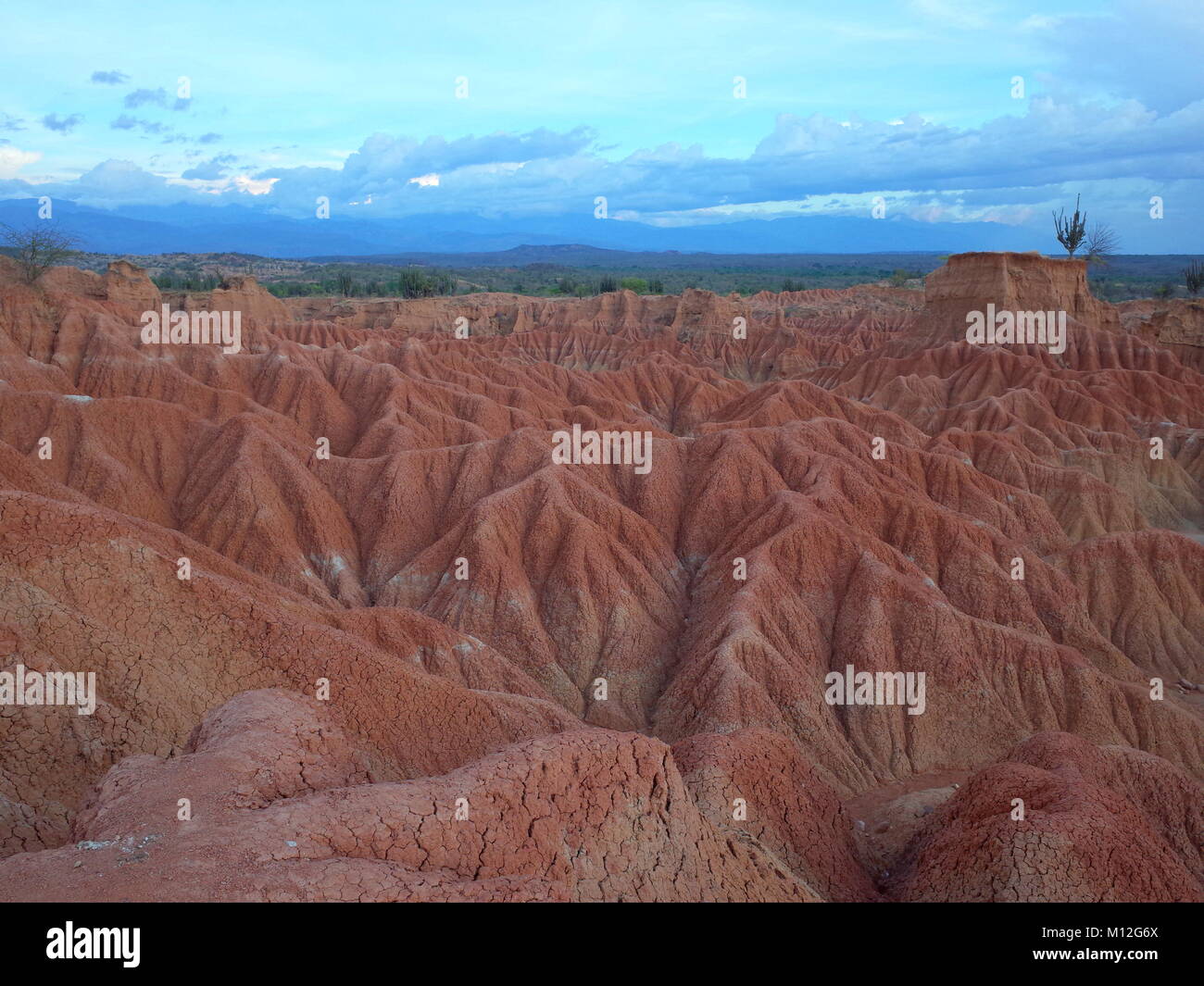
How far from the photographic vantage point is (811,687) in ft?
101

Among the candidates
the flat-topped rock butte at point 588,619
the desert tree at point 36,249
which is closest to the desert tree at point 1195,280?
the flat-topped rock butte at point 588,619

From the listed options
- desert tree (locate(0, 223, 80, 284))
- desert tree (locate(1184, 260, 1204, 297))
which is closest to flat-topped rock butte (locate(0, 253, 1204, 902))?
desert tree (locate(0, 223, 80, 284))

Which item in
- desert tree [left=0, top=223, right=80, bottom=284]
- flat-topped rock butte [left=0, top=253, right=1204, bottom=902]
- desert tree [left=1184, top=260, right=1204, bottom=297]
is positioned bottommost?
flat-topped rock butte [left=0, top=253, right=1204, bottom=902]

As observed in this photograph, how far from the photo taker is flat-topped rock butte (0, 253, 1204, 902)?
12.2 metres

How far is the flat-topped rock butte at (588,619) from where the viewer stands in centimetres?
1217

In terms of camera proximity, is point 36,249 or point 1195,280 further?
point 1195,280

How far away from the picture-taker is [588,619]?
33938 mm

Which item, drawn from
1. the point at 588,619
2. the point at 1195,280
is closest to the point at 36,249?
the point at 588,619

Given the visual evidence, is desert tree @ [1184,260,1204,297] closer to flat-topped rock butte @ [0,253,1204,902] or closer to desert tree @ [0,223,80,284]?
flat-topped rock butte @ [0,253,1204,902]

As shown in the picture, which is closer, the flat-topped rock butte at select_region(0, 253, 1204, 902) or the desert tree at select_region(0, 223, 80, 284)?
the flat-topped rock butte at select_region(0, 253, 1204, 902)

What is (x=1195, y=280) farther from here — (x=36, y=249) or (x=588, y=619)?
(x=36, y=249)

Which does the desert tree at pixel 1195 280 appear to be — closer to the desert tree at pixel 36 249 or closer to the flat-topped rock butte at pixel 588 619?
the flat-topped rock butte at pixel 588 619

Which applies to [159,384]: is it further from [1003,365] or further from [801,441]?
[1003,365]

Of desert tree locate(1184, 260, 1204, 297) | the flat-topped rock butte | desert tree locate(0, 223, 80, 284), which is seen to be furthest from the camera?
desert tree locate(1184, 260, 1204, 297)
